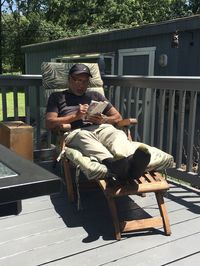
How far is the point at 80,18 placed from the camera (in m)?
20.2

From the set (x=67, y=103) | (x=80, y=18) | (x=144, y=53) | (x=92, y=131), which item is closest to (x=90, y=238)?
(x=92, y=131)

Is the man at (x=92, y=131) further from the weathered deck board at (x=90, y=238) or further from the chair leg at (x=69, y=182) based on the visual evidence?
the weathered deck board at (x=90, y=238)

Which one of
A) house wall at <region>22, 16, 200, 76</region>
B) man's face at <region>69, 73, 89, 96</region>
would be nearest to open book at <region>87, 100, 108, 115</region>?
man's face at <region>69, 73, 89, 96</region>

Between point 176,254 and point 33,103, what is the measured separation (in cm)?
1155

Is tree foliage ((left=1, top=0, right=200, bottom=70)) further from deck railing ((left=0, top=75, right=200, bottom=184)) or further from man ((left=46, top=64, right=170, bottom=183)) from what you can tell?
man ((left=46, top=64, right=170, bottom=183))

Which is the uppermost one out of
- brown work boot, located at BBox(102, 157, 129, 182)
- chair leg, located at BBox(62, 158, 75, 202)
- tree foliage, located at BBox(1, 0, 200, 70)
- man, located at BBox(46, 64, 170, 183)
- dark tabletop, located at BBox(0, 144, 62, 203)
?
tree foliage, located at BBox(1, 0, 200, 70)

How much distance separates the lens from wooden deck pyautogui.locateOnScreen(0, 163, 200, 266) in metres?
2.21

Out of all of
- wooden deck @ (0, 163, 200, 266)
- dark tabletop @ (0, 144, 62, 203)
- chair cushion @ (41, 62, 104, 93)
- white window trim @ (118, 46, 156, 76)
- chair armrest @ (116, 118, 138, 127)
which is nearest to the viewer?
dark tabletop @ (0, 144, 62, 203)

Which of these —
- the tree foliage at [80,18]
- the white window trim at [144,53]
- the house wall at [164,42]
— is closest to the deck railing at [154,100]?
the house wall at [164,42]

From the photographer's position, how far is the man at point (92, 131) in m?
2.43

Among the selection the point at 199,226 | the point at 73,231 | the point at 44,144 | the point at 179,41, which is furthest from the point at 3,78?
the point at 179,41

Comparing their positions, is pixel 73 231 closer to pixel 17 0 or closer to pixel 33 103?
pixel 33 103

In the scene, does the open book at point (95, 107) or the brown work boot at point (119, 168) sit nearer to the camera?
the brown work boot at point (119, 168)

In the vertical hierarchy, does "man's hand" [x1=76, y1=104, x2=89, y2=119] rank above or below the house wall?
below
